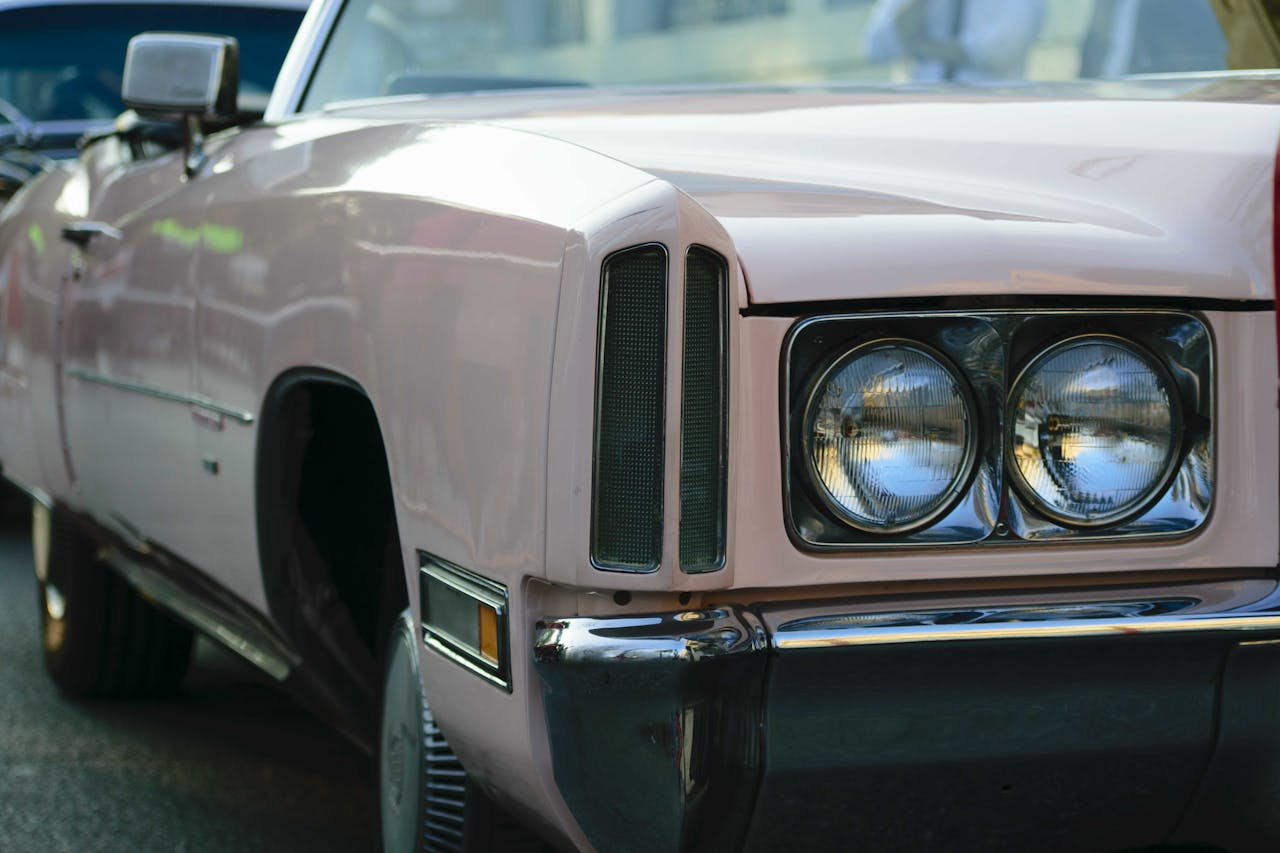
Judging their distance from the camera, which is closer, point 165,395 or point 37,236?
point 165,395

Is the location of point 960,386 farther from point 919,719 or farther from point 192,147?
point 192,147

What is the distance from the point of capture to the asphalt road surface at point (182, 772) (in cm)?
335

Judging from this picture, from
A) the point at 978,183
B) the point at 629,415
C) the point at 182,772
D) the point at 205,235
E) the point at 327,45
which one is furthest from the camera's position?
the point at 182,772

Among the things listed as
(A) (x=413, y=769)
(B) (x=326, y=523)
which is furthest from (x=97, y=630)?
(A) (x=413, y=769)

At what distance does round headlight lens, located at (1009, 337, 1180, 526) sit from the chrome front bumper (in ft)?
0.32

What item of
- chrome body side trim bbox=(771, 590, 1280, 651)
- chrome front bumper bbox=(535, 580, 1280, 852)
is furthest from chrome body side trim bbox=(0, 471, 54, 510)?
chrome body side trim bbox=(771, 590, 1280, 651)

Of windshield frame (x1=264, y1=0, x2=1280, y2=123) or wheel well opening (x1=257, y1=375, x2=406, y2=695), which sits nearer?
wheel well opening (x1=257, y1=375, x2=406, y2=695)

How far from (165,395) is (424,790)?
1128 millimetres

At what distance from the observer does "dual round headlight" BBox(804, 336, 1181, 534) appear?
1.77 m

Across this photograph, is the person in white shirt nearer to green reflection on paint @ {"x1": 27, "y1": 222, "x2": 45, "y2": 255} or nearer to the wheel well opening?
the wheel well opening

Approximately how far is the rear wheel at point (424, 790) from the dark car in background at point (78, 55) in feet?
17.3

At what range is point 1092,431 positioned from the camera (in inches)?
71.2

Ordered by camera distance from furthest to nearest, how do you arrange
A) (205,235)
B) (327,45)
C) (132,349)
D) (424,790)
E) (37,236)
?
(37,236), (327,45), (132,349), (205,235), (424,790)

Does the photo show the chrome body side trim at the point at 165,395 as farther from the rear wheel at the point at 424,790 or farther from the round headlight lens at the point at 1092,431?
the round headlight lens at the point at 1092,431
